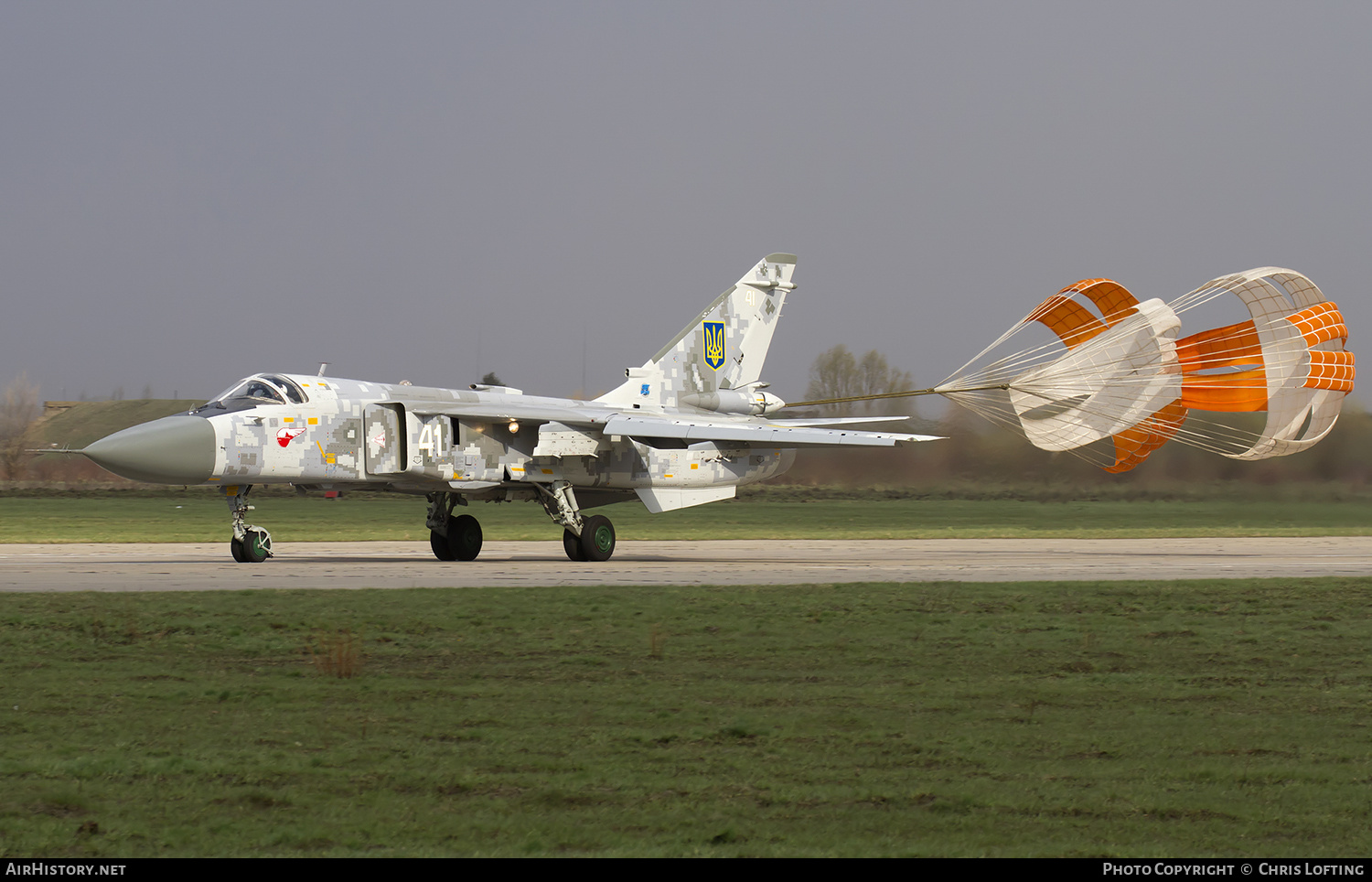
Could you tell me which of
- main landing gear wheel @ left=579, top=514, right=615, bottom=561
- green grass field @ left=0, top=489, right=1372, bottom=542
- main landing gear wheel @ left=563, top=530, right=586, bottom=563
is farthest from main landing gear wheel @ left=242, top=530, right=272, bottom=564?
green grass field @ left=0, top=489, right=1372, bottom=542

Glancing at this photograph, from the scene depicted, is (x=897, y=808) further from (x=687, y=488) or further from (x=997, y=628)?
(x=687, y=488)

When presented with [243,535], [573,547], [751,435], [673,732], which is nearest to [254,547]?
[243,535]

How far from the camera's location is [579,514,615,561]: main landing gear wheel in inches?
817

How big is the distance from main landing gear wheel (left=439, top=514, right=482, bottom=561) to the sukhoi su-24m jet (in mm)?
20

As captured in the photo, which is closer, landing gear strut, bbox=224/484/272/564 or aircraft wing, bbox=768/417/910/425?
landing gear strut, bbox=224/484/272/564

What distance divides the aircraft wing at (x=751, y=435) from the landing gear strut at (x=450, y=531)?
3.17 m

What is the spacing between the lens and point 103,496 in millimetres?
50312

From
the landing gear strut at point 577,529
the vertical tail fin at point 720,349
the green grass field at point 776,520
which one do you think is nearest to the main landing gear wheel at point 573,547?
the landing gear strut at point 577,529

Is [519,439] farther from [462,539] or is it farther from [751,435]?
[751,435]

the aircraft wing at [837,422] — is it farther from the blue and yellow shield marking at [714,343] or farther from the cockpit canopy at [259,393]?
the cockpit canopy at [259,393]

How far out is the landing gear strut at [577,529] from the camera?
20.8 meters

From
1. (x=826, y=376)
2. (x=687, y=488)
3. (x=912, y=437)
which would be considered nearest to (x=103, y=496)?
(x=826, y=376)

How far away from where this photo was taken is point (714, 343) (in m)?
24.1

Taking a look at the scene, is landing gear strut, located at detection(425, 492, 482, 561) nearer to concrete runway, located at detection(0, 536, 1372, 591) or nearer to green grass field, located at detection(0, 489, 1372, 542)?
concrete runway, located at detection(0, 536, 1372, 591)
